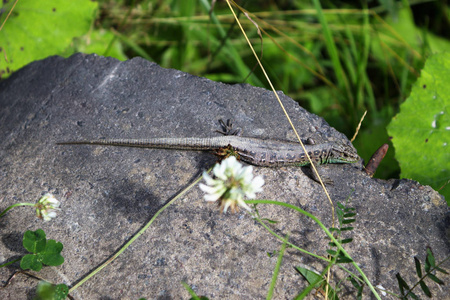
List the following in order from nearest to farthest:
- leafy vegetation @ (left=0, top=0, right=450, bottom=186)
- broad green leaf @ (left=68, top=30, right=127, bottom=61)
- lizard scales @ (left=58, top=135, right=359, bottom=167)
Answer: lizard scales @ (left=58, top=135, right=359, bottom=167) → leafy vegetation @ (left=0, top=0, right=450, bottom=186) → broad green leaf @ (left=68, top=30, right=127, bottom=61)

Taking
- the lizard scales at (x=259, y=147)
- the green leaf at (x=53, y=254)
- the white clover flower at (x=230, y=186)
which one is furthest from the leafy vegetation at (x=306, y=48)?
the green leaf at (x=53, y=254)

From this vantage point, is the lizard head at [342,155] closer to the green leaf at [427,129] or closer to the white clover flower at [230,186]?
the green leaf at [427,129]

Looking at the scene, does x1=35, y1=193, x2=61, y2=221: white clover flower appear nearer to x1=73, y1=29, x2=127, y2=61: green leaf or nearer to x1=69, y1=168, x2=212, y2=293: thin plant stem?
x1=69, y1=168, x2=212, y2=293: thin plant stem

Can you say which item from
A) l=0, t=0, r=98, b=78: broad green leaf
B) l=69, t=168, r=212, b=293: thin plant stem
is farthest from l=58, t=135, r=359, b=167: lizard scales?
l=0, t=0, r=98, b=78: broad green leaf

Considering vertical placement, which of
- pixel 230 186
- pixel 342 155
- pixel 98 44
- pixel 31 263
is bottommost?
pixel 31 263

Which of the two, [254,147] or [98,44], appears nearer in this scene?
[254,147]

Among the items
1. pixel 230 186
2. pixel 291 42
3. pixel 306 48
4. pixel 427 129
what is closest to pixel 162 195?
pixel 230 186

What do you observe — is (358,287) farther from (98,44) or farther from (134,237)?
(98,44)
